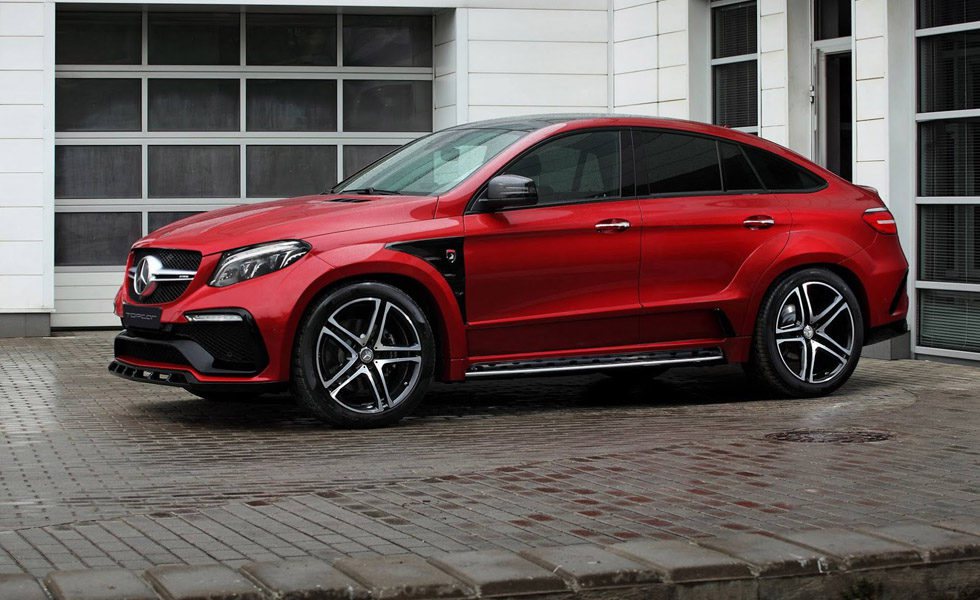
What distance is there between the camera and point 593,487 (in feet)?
22.0

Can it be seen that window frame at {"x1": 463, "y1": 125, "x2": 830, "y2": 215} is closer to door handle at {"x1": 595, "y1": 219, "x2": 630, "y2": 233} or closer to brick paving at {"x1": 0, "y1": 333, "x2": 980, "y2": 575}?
door handle at {"x1": 595, "y1": 219, "x2": 630, "y2": 233}

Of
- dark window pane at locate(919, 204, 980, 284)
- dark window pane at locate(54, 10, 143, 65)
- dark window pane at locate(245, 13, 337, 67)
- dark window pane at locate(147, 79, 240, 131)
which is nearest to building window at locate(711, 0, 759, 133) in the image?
dark window pane at locate(919, 204, 980, 284)

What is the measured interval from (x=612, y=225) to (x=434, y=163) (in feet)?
3.76

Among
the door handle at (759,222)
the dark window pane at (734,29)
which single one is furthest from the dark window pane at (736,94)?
the door handle at (759,222)

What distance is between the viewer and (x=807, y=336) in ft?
32.9

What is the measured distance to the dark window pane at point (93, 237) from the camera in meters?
16.5

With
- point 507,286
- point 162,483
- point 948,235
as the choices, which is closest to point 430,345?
point 507,286

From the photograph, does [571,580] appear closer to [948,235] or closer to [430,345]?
[430,345]

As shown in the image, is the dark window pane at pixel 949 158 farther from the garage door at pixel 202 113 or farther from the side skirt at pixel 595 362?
the garage door at pixel 202 113

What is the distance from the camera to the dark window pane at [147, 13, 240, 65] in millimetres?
16781

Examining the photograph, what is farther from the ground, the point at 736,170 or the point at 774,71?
the point at 774,71

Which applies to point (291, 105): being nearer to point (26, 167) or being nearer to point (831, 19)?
point (26, 167)

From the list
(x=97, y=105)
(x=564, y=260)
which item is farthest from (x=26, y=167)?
(x=564, y=260)

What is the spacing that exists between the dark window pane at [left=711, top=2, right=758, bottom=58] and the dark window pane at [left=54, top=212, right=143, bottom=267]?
→ 618cm
